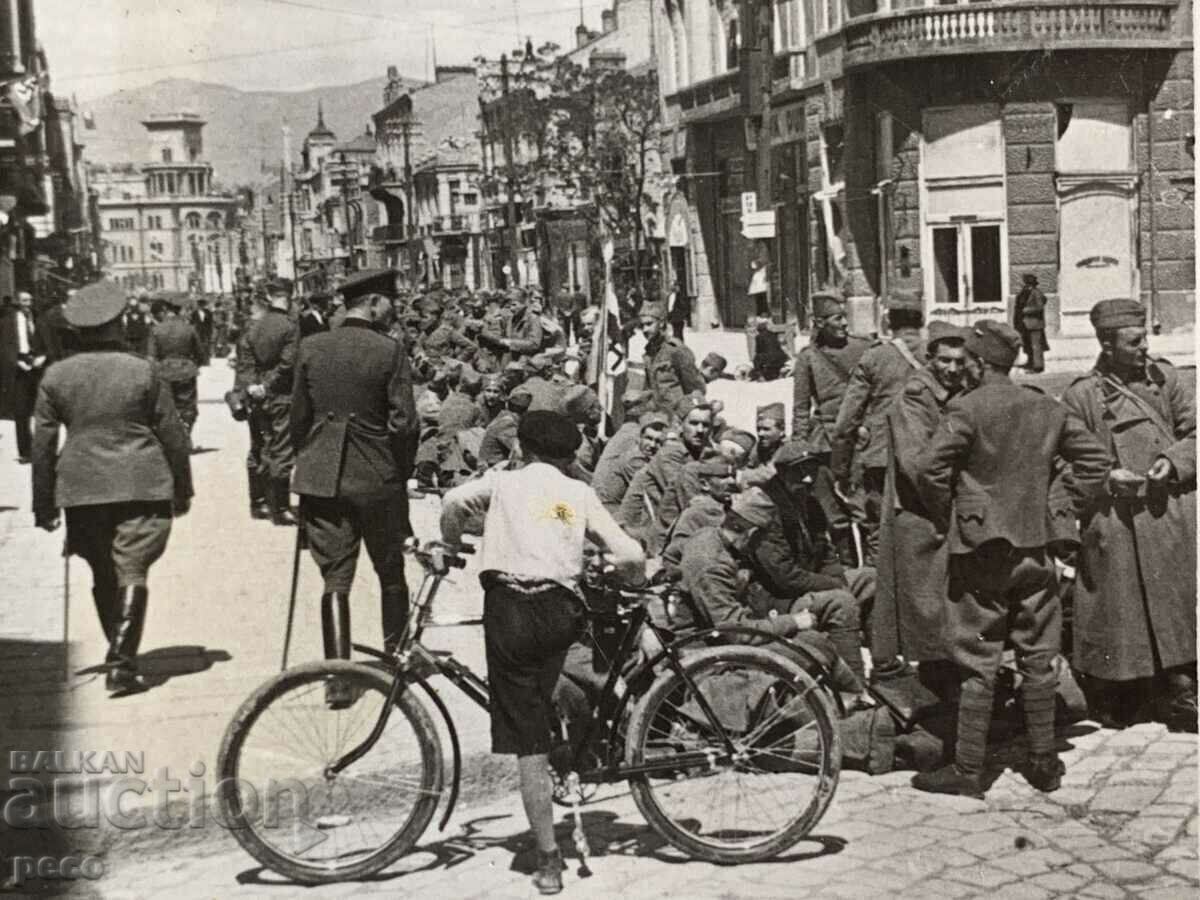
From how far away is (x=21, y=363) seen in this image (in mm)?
16109

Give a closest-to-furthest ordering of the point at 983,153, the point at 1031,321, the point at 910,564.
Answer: the point at 910,564 → the point at 1031,321 → the point at 983,153

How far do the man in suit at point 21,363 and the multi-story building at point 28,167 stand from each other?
2583 millimetres

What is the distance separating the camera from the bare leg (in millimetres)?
5141

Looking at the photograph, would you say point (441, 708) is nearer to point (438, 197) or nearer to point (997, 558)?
point (997, 558)

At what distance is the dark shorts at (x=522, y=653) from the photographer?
5.14m

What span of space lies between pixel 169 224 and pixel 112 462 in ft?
351

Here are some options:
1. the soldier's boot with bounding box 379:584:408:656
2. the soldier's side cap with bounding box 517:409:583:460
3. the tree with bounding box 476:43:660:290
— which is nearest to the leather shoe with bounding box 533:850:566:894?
the soldier's side cap with bounding box 517:409:583:460

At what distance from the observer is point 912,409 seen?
6918mm

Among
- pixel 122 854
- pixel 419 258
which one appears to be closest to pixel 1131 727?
pixel 122 854

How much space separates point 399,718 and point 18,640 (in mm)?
4229

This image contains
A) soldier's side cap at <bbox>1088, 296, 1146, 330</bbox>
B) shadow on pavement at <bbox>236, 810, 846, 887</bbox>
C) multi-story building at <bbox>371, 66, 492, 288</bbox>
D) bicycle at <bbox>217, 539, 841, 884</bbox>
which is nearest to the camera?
bicycle at <bbox>217, 539, 841, 884</bbox>

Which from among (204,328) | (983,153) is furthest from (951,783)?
(204,328)

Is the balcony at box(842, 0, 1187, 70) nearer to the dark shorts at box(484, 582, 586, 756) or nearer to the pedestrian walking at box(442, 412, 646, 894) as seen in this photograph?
the pedestrian walking at box(442, 412, 646, 894)

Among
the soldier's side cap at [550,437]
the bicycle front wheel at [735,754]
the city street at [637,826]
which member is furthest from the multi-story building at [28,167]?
the bicycle front wheel at [735,754]
